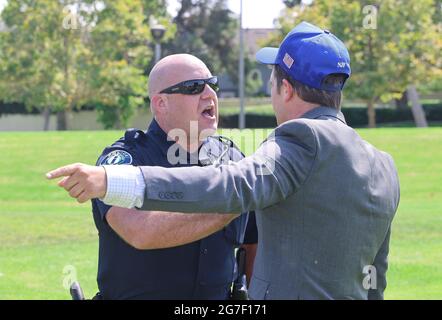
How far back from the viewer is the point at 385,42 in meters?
44.1

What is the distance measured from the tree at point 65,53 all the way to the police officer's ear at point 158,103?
131 ft

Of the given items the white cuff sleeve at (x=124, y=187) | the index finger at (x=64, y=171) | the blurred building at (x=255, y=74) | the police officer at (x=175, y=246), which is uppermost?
the index finger at (x=64, y=171)

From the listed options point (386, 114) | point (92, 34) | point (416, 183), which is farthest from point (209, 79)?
point (386, 114)

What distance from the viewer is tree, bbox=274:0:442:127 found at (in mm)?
42938

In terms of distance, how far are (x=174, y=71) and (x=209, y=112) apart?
27 cm

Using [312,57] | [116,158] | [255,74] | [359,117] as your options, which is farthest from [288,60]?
[255,74]

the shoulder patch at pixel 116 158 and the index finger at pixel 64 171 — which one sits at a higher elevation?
the index finger at pixel 64 171

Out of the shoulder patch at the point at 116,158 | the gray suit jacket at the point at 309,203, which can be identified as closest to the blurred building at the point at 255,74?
the shoulder patch at the point at 116,158

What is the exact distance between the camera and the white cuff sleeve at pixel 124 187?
2596mm

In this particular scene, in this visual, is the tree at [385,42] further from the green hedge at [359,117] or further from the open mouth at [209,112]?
the open mouth at [209,112]

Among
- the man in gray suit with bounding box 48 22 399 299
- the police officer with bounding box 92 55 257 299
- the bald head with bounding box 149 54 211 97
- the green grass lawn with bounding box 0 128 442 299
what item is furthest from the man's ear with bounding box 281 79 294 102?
the bald head with bounding box 149 54 211 97

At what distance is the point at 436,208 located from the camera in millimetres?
17109

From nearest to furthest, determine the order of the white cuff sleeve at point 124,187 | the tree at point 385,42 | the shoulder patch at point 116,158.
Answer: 1. the white cuff sleeve at point 124,187
2. the shoulder patch at point 116,158
3. the tree at point 385,42

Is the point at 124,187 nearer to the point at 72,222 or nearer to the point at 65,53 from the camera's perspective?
the point at 72,222
